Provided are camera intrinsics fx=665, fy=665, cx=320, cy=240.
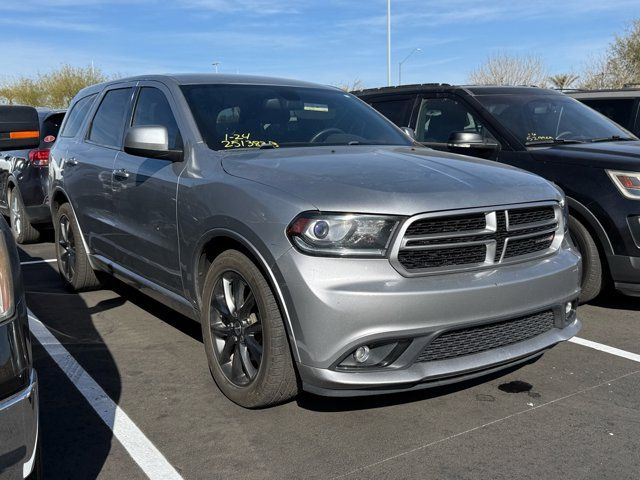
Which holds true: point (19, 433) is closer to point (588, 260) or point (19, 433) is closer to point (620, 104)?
point (588, 260)

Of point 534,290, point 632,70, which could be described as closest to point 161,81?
point 534,290

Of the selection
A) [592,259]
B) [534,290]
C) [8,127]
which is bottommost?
[592,259]

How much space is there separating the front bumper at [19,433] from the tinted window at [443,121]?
4.86 metres

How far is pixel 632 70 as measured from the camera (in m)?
26.2

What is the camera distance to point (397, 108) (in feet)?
23.3

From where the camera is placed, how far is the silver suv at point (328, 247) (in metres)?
2.95

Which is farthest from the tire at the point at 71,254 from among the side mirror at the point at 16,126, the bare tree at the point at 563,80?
the bare tree at the point at 563,80

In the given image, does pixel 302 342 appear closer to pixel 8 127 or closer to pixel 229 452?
pixel 229 452

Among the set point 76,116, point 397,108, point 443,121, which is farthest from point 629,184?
point 76,116

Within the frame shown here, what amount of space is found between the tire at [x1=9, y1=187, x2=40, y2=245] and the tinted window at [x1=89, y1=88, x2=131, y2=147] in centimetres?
356

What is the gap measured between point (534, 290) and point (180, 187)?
2033mm

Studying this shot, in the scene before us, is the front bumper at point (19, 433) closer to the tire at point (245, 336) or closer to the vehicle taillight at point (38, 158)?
the tire at point (245, 336)

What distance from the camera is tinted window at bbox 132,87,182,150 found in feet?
13.8

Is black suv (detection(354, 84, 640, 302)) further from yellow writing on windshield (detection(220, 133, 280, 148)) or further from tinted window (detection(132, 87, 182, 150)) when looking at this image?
tinted window (detection(132, 87, 182, 150))
